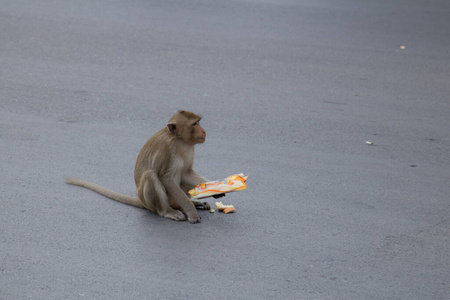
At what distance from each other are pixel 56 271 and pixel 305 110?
4629mm

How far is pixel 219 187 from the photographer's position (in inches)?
212

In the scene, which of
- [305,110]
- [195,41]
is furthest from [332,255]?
[195,41]

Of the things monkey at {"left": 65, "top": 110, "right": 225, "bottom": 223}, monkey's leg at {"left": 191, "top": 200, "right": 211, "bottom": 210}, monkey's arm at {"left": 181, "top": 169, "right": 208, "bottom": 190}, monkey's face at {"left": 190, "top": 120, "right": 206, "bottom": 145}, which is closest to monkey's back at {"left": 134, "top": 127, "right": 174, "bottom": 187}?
monkey at {"left": 65, "top": 110, "right": 225, "bottom": 223}

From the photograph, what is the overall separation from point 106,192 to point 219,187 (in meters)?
1.04

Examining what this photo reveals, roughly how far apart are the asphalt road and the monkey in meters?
0.15

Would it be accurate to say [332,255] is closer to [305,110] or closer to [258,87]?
[305,110]

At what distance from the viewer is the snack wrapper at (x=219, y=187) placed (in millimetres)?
5359

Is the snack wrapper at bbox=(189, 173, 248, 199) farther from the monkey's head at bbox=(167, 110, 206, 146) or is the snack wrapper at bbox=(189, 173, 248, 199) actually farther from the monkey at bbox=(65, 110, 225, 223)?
the monkey's head at bbox=(167, 110, 206, 146)

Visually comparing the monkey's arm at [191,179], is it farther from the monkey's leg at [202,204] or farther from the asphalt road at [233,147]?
the asphalt road at [233,147]

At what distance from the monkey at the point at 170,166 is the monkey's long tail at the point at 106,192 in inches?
5.4

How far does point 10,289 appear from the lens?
415 cm

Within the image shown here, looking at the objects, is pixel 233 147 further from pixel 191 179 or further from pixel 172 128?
pixel 172 128

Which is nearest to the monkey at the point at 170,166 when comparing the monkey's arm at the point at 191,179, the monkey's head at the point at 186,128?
the monkey's head at the point at 186,128

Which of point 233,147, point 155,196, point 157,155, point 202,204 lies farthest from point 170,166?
point 233,147
